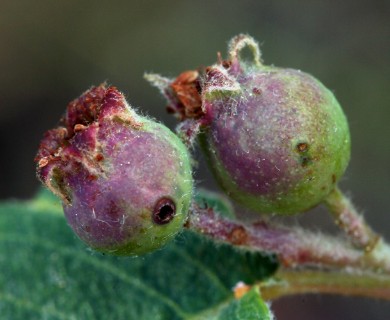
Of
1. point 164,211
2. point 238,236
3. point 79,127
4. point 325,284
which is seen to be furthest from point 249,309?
point 79,127

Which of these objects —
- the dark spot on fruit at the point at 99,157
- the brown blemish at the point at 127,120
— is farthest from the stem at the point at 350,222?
the dark spot on fruit at the point at 99,157

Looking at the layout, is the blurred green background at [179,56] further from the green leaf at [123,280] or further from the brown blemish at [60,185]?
the brown blemish at [60,185]

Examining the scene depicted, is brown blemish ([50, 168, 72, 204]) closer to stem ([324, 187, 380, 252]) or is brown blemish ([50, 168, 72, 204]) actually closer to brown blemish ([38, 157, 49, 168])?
brown blemish ([38, 157, 49, 168])

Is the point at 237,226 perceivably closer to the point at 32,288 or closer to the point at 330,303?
the point at 32,288

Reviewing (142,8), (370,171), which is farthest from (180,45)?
(370,171)

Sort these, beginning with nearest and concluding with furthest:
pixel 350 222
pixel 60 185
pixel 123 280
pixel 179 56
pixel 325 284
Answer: pixel 60 185
pixel 350 222
pixel 325 284
pixel 123 280
pixel 179 56

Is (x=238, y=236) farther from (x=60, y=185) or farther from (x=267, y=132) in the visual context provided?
(x=60, y=185)

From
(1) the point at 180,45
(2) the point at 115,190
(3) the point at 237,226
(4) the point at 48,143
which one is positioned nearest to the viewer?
(2) the point at 115,190
